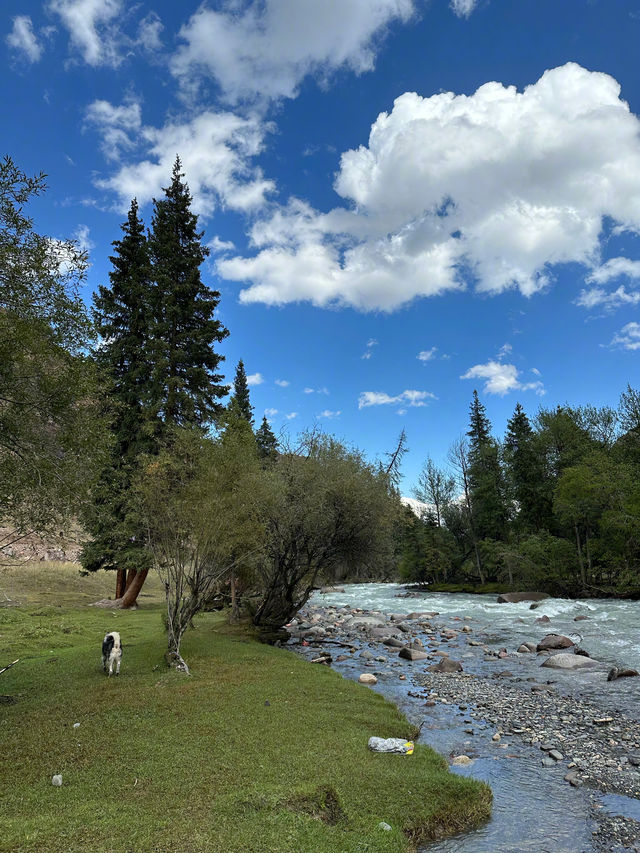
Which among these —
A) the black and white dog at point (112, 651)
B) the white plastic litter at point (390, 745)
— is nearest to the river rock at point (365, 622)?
the black and white dog at point (112, 651)

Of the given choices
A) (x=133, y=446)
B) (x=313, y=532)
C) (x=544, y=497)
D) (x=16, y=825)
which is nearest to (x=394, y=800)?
(x=16, y=825)

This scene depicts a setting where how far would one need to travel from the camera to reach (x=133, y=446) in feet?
83.9

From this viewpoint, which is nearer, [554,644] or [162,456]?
[162,456]

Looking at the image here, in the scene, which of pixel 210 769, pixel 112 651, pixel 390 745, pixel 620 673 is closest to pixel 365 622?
pixel 620 673

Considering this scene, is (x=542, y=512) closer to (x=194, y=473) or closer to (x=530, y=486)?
(x=530, y=486)

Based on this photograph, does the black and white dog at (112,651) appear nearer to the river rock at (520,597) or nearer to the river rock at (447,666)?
the river rock at (447,666)

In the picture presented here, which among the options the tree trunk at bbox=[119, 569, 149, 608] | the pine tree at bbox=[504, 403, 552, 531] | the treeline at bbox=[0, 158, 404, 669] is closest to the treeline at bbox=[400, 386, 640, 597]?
the pine tree at bbox=[504, 403, 552, 531]

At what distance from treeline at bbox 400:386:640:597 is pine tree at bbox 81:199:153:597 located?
49.5ft

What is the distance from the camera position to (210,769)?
6496 millimetres

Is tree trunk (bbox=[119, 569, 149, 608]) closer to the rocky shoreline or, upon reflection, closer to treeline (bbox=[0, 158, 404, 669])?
treeline (bbox=[0, 158, 404, 669])

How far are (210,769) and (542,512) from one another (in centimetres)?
4765

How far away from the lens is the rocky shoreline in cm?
747

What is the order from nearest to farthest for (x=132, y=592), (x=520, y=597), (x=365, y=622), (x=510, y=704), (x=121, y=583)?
(x=510, y=704)
(x=132, y=592)
(x=365, y=622)
(x=121, y=583)
(x=520, y=597)

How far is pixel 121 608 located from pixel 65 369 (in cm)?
2232
